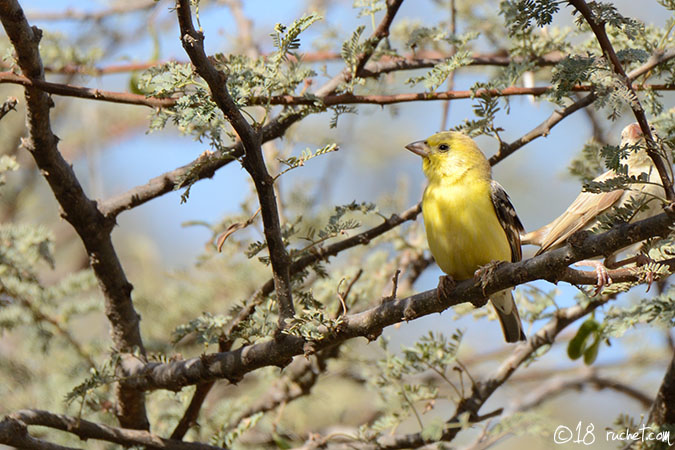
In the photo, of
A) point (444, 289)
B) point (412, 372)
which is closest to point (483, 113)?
point (444, 289)

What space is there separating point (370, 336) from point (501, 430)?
4.72 ft

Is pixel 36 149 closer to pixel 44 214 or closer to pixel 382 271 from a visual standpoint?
pixel 382 271

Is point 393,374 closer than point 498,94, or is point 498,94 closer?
point 498,94

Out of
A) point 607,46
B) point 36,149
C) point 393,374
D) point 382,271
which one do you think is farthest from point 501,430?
point 36,149

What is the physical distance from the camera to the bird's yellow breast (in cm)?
359

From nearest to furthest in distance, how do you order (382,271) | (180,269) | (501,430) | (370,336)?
(370,336)
(501,430)
(382,271)
(180,269)

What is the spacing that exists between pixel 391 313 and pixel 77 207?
4.94ft

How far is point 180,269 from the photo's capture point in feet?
19.6

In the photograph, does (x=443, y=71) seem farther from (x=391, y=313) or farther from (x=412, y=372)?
(x=412, y=372)

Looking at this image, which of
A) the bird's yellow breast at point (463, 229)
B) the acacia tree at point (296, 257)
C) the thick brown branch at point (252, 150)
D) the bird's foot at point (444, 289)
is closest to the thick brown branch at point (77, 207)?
the acacia tree at point (296, 257)

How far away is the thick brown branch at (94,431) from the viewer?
2.93 metres

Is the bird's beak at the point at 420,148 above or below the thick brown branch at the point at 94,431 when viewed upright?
above

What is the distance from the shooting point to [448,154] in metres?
3.99

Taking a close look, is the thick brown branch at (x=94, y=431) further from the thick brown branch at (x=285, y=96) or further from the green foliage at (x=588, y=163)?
the green foliage at (x=588, y=163)
